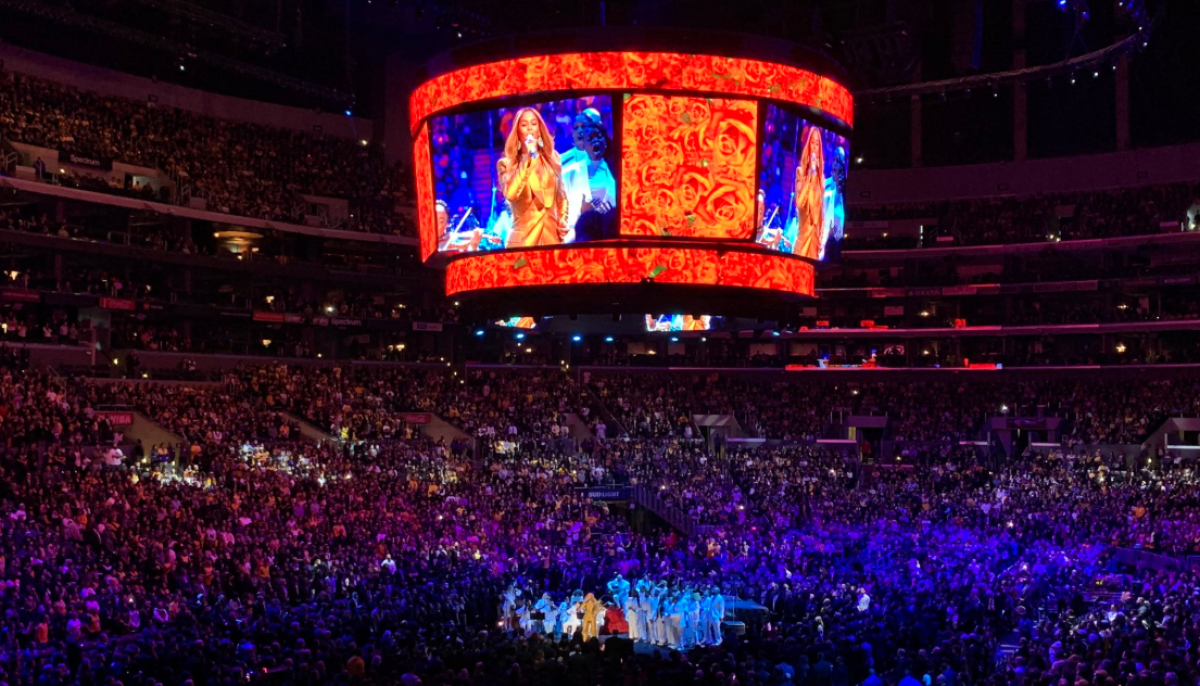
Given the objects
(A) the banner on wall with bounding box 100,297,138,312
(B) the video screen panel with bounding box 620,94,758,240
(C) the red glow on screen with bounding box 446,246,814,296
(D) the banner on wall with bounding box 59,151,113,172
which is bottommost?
(C) the red glow on screen with bounding box 446,246,814,296

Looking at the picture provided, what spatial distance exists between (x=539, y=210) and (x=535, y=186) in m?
0.30

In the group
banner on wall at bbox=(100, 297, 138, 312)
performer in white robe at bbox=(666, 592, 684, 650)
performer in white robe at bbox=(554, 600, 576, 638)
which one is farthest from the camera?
banner on wall at bbox=(100, 297, 138, 312)

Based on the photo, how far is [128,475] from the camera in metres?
30.3

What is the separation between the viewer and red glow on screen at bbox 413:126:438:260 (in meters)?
16.2

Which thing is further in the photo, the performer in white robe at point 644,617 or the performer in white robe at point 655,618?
the performer in white robe at point 644,617

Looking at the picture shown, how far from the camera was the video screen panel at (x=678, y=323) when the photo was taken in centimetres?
1817

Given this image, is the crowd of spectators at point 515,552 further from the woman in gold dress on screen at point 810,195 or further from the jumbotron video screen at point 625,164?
the woman in gold dress on screen at point 810,195

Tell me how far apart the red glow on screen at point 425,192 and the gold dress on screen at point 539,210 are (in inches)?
59.7

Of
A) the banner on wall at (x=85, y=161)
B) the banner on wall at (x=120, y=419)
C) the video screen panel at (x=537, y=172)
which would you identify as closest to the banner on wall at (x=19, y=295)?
the banner on wall at (x=85, y=161)

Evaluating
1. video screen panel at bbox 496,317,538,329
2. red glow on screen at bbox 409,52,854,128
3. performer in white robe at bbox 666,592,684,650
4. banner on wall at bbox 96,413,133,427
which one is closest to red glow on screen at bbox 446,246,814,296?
video screen panel at bbox 496,317,538,329

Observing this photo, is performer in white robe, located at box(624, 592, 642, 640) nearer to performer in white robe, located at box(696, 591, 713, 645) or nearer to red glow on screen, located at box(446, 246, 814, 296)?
performer in white robe, located at box(696, 591, 713, 645)

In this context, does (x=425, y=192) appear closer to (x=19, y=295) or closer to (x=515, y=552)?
(x=515, y=552)

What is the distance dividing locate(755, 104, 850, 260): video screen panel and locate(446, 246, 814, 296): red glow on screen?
381 mm

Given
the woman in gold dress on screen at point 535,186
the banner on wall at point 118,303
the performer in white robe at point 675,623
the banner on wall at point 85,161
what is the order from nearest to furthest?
the woman in gold dress on screen at point 535,186
the performer in white robe at point 675,623
the banner on wall at point 118,303
the banner on wall at point 85,161
